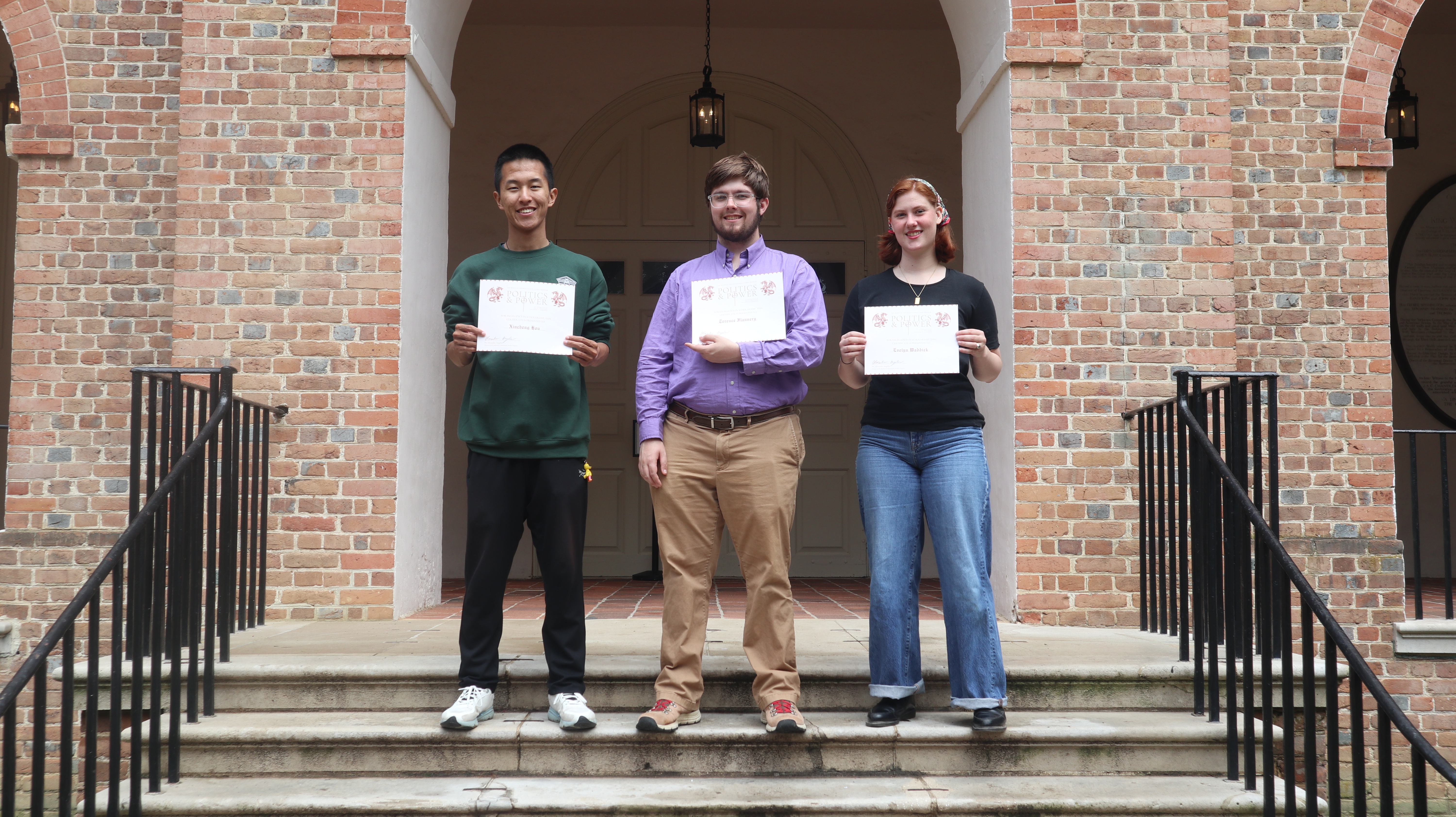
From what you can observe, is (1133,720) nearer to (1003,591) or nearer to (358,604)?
(1003,591)

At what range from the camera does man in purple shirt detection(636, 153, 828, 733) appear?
3.16 m

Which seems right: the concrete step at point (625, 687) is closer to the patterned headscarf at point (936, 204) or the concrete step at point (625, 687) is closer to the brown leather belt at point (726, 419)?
the brown leather belt at point (726, 419)

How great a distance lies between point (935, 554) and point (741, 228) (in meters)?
1.17

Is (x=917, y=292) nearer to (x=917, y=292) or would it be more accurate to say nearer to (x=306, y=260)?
(x=917, y=292)

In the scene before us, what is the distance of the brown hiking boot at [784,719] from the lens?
310 cm

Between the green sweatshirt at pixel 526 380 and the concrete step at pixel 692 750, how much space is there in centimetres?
89

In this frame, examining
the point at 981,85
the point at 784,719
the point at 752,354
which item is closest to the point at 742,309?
the point at 752,354

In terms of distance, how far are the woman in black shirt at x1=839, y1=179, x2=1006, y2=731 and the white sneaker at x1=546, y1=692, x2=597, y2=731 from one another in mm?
889

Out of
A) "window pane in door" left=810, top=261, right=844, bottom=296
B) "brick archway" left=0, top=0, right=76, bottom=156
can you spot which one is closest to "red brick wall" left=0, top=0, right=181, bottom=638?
"brick archway" left=0, top=0, right=76, bottom=156

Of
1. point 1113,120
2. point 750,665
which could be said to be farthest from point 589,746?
point 1113,120

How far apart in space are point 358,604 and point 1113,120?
4162 mm

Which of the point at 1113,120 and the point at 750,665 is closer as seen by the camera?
the point at 750,665

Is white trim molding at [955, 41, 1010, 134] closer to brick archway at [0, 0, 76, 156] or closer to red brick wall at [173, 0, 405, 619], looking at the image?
red brick wall at [173, 0, 405, 619]

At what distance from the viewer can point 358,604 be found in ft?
15.5
